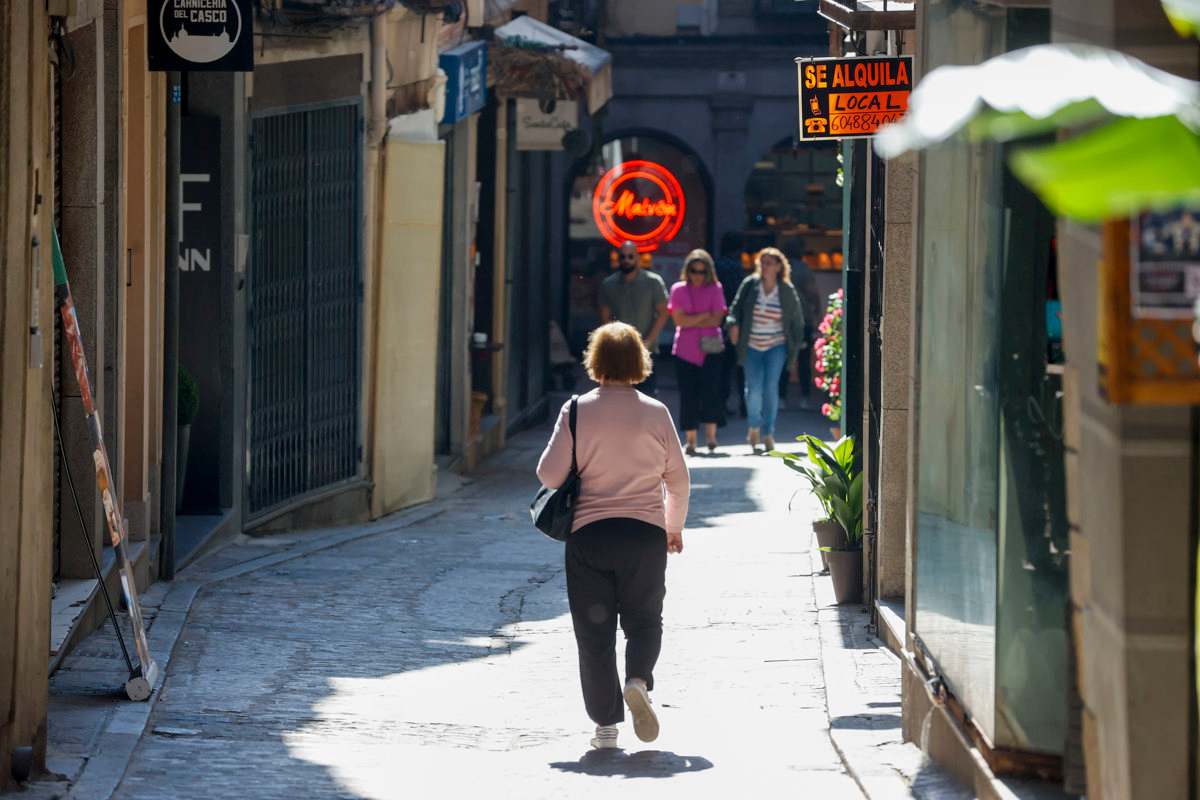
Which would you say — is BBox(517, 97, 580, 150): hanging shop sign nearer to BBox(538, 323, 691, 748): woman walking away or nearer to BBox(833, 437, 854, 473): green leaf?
BBox(833, 437, 854, 473): green leaf

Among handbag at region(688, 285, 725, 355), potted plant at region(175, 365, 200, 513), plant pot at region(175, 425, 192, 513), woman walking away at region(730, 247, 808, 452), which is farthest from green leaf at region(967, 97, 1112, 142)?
handbag at region(688, 285, 725, 355)

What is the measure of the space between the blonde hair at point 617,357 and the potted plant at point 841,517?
2.85 m

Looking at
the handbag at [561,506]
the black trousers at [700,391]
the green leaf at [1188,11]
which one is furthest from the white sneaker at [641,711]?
the black trousers at [700,391]

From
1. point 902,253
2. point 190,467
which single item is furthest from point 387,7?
point 902,253

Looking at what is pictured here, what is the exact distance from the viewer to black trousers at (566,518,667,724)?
7.17 m

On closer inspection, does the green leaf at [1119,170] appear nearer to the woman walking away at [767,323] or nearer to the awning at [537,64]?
the woman walking away at [767,323]

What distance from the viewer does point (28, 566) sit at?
607 cm

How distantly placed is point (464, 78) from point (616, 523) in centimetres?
1008

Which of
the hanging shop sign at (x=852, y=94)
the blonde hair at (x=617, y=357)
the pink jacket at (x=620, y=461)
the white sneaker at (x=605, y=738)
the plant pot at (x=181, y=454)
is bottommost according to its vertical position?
the white sneaker at (x=605, y=738)

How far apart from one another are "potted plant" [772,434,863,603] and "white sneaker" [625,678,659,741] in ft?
9.59

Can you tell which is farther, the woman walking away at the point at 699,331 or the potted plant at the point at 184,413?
the woman walking away at the point at 699,331

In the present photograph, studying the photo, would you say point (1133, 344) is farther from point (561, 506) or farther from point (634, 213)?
point (634, 213)

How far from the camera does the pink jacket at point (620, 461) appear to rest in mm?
7160

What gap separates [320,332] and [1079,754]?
9.17 m
